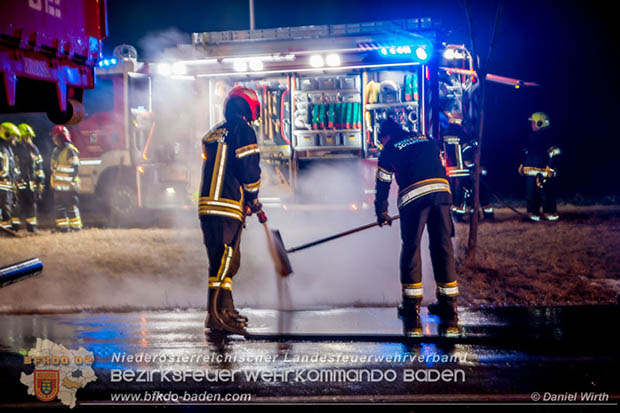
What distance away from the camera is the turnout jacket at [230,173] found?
525 centimetres

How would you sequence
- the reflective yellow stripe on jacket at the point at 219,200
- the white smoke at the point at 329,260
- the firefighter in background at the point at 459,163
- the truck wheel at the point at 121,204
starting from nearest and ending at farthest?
the reflective yellow stripe on jacket at the point at 219,200 → the white smoke at the point at 329,260 → the firefighter in background at the point at 459,163 → the truck wheel at the point at 121,204

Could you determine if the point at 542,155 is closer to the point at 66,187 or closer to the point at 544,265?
the point at 544,265

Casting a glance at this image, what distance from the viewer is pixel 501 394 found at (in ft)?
11.8

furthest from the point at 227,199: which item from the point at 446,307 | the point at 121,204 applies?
the point at 121,204

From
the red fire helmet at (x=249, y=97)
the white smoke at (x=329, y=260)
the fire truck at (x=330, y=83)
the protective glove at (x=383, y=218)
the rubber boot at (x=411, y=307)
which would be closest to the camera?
the red fire helmet at (x=249, y=97)

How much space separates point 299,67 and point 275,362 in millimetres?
6716

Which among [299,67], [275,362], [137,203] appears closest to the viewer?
[275,362]

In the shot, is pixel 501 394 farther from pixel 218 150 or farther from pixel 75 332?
pixel 75 332

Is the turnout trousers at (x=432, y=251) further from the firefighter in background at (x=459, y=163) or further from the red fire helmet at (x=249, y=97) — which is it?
the firefighter in background at (x=459, y=163)

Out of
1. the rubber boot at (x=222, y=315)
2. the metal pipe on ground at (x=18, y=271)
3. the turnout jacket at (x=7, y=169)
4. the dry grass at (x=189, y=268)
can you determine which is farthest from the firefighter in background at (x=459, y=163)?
the metal pipe on ground at (x=18, y=271)

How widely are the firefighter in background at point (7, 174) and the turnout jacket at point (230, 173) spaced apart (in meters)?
6.81

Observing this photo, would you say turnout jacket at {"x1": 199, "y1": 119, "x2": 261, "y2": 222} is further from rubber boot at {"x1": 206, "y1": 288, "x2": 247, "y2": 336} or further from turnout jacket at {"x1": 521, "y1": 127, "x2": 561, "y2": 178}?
turnout jacket at {"x1": 521, "y1": 127, "x2": 561, "y2": 178}

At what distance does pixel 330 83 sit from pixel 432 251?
18.1 ft

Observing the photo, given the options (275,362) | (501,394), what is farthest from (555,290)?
(275,362)
